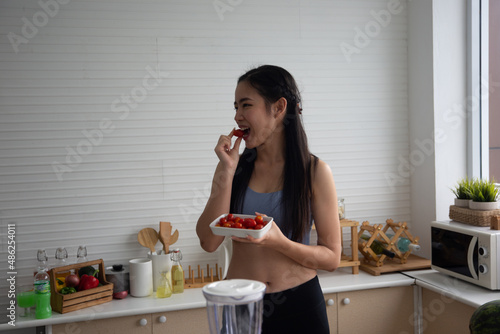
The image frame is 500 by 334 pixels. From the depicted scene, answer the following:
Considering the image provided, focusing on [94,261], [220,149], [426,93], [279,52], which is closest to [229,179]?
[220,149]

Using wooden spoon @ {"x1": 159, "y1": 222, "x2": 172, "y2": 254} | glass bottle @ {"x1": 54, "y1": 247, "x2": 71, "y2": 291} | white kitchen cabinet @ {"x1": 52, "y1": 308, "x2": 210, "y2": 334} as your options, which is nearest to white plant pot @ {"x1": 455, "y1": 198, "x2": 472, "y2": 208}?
white kitchen cabinet @ {"x1": 52, "y1": 308, "x2": 210, "y2": 334}

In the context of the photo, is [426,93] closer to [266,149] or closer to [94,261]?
[266,149]

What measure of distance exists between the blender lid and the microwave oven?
5.82ft

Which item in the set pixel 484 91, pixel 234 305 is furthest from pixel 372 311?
pixel 234 305

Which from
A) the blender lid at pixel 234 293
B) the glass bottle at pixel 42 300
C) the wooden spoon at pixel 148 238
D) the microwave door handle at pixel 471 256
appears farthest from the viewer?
the wooden spoon at pixel 148 238

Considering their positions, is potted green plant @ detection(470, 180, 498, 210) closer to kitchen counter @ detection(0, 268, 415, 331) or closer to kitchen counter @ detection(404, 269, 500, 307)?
kitchen counter @ detection(404, 269, 500, 307)

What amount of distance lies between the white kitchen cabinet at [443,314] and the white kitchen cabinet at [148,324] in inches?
49.9

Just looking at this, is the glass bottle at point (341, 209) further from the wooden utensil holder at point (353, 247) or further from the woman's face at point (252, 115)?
the woman's face at point (252, 115)

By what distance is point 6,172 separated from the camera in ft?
8.63

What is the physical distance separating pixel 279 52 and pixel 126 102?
994mm

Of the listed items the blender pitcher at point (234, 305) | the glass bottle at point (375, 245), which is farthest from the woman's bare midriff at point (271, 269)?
the glass bottle at point (375, 245)

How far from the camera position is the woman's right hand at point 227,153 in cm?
169

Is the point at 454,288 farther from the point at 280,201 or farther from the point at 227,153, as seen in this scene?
the point at 227,153

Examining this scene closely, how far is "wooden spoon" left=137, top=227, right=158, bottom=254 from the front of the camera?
9.09 feet
